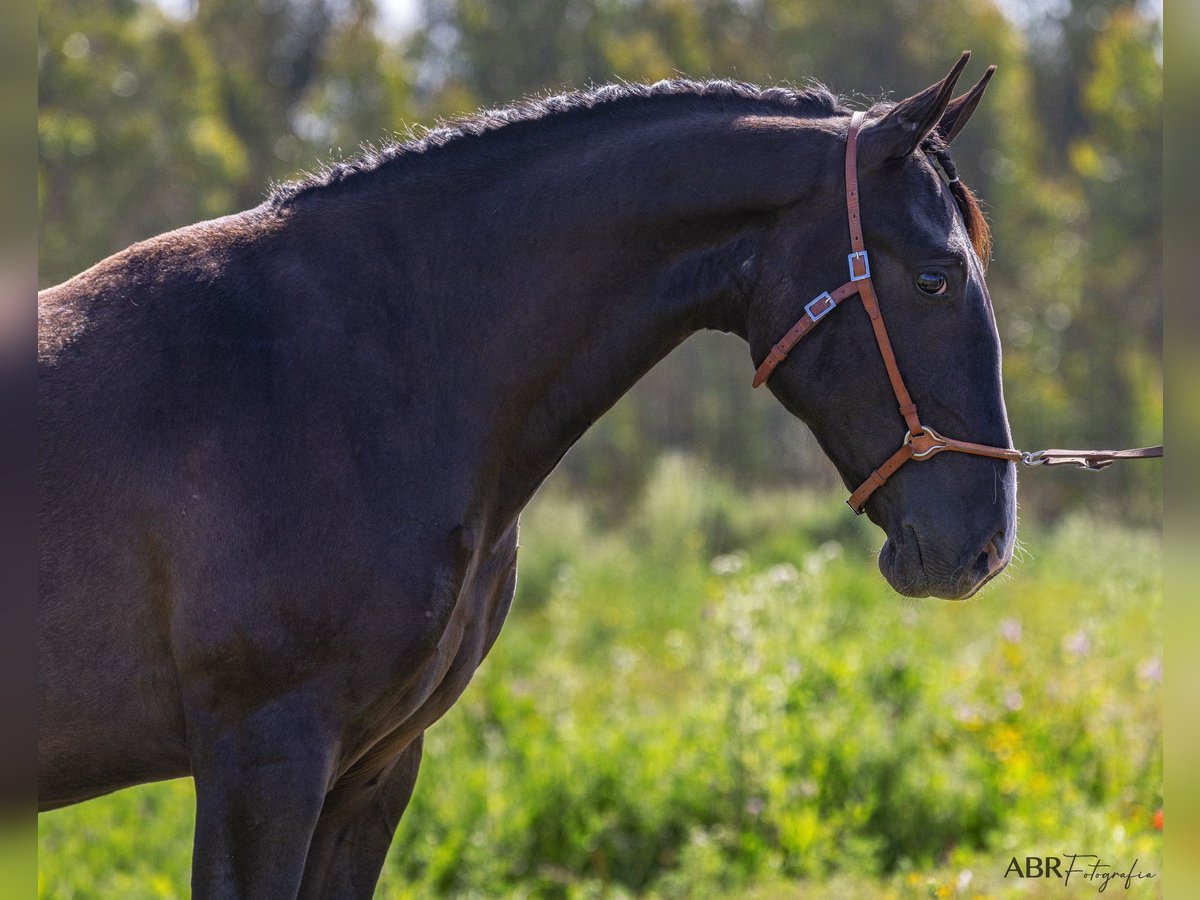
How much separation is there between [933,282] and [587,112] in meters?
0.84

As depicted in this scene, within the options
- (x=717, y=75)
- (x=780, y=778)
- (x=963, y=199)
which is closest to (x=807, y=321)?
(x=963, y=199)

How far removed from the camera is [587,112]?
2578mm

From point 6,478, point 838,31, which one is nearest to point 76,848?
point 6,478

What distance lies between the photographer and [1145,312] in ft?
59.8

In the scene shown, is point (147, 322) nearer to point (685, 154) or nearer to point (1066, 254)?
point (685, 154)

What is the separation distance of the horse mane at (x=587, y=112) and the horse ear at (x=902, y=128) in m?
0.19

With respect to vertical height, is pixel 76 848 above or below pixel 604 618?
below

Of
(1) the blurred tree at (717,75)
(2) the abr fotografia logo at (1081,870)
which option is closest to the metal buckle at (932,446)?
(2) the abr fotografia logo at (1081,870)

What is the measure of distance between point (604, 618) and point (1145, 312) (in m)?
12.7

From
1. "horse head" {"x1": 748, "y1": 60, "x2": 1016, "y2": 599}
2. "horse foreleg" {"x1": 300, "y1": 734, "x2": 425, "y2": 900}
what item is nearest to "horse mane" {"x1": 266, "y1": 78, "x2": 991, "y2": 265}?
"horse head" {"x1": 748, "y1": 60, "x2": 1016, "y2": 599}

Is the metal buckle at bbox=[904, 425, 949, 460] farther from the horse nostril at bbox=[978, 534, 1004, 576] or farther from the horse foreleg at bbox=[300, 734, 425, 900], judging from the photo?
the horse foreleg at bbox=[300, 734, 425, 900]

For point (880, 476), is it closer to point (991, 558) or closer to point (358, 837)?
point (991, 558)

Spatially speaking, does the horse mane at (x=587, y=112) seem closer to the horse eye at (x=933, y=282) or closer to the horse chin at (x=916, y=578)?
the horse eye at (x=933, y=282)

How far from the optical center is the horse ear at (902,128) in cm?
227
